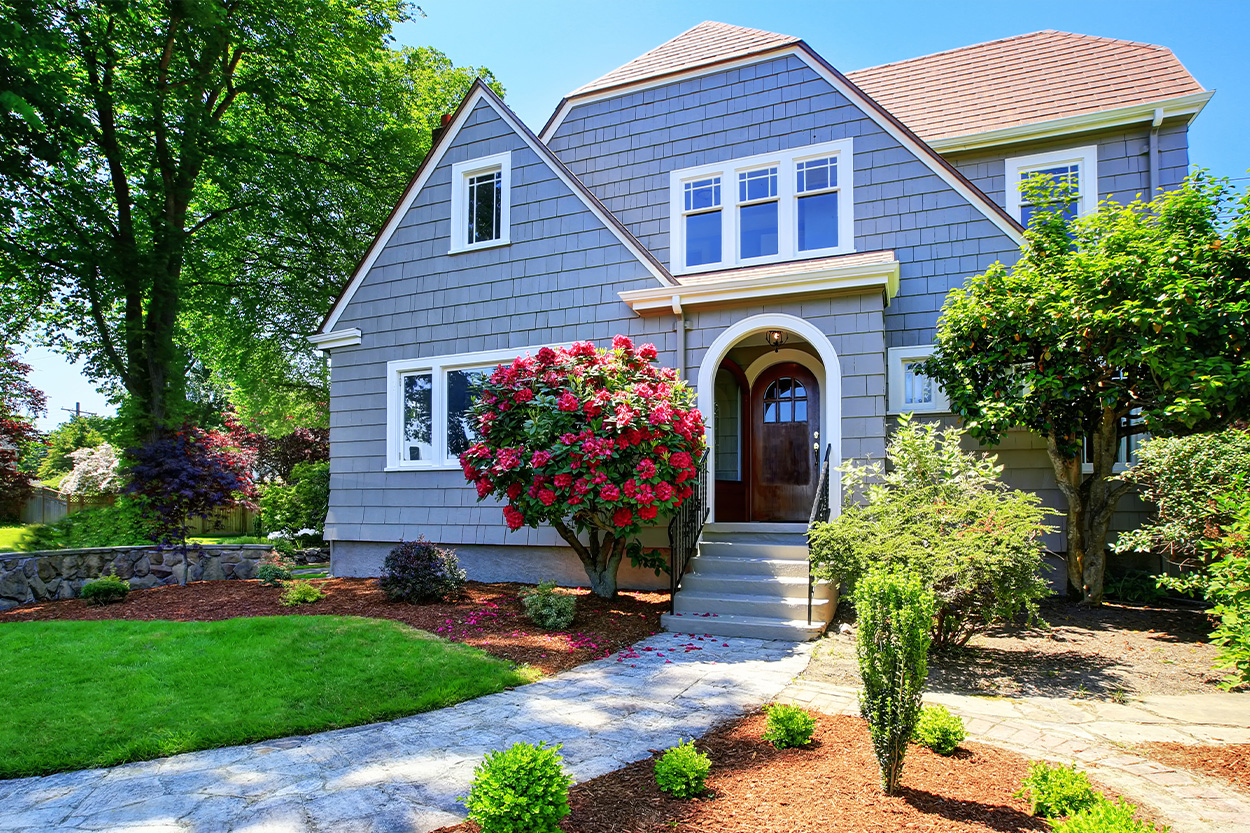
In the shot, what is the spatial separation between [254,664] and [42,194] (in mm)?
10202

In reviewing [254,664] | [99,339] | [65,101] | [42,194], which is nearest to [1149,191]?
[254,664]

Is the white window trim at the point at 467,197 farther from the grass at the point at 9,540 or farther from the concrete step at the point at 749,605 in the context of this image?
the grass at the point at 9,540

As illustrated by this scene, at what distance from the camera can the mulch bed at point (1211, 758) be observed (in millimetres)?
3365

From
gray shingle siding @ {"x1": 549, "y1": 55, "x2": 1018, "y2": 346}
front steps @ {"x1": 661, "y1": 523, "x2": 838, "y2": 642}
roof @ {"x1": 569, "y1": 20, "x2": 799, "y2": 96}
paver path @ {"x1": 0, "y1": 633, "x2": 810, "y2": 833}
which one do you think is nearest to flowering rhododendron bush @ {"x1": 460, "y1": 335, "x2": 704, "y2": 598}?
front steps @ {"x1": 661, "y1": 523, "x2": 838, "y2": 642}

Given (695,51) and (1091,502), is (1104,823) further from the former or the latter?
(695,51)

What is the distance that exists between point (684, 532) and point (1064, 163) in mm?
7537

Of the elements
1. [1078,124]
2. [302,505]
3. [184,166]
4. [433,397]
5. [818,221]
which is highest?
[184,166]

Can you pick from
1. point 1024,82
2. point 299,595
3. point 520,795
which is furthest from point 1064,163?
point 299,595

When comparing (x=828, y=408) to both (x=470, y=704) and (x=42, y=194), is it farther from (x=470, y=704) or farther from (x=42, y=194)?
(x=42, y=194)

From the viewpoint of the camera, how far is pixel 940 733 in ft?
11.6

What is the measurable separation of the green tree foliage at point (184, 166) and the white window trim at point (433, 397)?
4243 mm

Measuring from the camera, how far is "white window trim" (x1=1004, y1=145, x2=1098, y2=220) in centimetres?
943

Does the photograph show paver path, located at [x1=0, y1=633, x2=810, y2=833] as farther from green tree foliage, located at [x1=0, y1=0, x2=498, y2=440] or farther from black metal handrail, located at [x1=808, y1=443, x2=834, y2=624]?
green tree foliage, located at [x1=0, y1=0, x2=498, y2=440]

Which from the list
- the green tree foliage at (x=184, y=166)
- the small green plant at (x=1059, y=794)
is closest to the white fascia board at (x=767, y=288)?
the small green plant at (x=1059, y=794)
